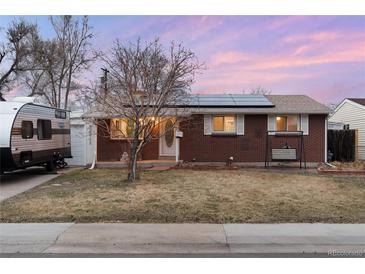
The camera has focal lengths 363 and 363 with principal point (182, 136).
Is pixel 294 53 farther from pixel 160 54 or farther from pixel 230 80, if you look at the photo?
pixel 230 80

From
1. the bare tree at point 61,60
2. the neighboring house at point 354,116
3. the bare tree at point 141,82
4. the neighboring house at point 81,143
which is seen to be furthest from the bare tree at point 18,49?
the neighboring house at point 354,116

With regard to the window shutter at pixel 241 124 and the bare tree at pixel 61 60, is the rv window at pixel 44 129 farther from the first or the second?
the bare tree at pixel 61 60

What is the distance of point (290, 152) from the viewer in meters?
17.3

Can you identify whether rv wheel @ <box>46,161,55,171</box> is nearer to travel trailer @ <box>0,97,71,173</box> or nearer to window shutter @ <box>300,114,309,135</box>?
travel trailer @ <box>0,97,71,173</box>

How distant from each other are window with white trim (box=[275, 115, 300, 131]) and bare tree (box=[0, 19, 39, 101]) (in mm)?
19856

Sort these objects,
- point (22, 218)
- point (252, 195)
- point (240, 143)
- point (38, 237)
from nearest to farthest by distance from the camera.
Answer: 1. point (38, 237)
2. point (22, 218)
3. point (252, 195)
4. point (240, 143)

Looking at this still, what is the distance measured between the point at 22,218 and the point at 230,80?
18542mm

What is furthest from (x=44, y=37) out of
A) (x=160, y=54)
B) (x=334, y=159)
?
(x=334, y=159)

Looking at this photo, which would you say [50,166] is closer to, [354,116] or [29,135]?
[29,135]

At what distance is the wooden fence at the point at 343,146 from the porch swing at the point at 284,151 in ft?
13.3

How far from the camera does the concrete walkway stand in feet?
19.4

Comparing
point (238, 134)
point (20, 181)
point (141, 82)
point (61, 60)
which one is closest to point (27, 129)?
point (20, 181)

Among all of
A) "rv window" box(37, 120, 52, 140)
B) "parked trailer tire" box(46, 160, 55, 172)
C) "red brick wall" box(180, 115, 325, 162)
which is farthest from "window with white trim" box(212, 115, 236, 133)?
"parked trailer tire" box(46, 160, 55, 172)

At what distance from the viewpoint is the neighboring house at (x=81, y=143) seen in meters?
19.9
